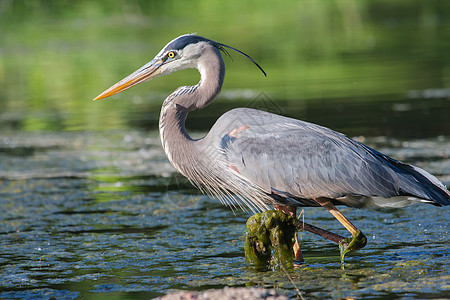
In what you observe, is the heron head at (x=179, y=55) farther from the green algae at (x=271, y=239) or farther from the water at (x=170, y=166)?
the water at (x=170, y=166)

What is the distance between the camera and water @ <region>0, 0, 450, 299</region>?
533 centimetres

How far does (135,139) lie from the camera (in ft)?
36.1

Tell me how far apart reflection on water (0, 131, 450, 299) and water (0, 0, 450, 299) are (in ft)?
0.06

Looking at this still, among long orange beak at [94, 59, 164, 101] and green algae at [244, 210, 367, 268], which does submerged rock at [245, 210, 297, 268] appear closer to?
green algae at [244, 210, 367, 268]

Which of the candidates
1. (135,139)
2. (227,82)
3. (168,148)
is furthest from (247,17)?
(168,148)

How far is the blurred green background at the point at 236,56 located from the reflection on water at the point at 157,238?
267 cm

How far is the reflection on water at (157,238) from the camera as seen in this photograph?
5.13m

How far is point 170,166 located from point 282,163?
3.82 metres

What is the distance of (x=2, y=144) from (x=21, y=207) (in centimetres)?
376

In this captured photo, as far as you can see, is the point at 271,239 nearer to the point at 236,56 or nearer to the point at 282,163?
the point at 282,163

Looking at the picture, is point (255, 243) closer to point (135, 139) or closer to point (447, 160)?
point (447, 160)

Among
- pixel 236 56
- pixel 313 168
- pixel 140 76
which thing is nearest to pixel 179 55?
pixel 140 76

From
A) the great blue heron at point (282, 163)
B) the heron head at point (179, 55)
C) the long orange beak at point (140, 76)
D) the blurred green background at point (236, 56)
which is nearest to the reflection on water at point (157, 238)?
the great blue heron at point (282, 163)

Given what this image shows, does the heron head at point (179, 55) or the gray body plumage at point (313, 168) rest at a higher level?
the heron head at point (179, 55)
